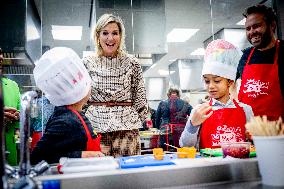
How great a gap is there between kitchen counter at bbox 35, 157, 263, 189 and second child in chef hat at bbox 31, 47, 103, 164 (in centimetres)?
44

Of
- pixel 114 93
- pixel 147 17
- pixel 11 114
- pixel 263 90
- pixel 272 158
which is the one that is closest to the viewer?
pixel 272 158

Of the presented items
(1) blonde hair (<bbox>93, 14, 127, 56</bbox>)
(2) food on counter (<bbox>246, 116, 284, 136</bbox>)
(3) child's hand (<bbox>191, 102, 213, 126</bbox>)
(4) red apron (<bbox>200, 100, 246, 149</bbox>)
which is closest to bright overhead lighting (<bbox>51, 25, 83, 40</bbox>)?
(1) blonde hair (<bbox>93, 14, 127, 56</bbox>)

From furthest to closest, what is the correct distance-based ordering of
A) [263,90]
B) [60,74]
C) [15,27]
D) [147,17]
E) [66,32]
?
[66,32] < [147,17] < [15,27] < [263,90] < [60,74]

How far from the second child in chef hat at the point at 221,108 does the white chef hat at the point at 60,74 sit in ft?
2.52

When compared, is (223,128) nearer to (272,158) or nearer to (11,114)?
(272,158)

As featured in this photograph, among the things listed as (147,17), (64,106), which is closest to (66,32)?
(147,17)

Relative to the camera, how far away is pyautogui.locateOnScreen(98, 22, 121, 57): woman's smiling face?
210 cm

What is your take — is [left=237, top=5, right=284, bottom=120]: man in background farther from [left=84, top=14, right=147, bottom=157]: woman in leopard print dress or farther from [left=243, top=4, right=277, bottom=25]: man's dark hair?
[left=84, top=14, right=147, bottom=157]: woman in leopard print dress

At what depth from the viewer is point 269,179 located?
2.94 ft

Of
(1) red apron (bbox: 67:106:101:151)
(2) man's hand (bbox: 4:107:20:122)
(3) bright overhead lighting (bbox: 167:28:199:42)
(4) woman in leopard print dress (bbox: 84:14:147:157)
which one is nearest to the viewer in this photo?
(1) red apron (bbox: 67:106:101:151)

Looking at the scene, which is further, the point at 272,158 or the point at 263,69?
the point at 263,69

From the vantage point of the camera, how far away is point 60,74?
4.18ft

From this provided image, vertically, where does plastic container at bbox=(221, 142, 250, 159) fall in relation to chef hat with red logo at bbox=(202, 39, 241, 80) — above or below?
below

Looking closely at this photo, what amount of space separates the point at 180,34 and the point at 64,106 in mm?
6656
